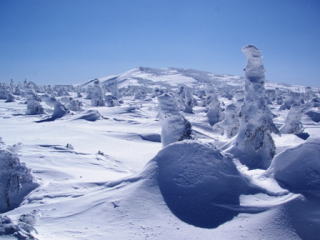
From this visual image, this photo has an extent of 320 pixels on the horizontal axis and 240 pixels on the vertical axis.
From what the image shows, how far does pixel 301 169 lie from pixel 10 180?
8.09 m

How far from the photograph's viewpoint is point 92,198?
328 inches

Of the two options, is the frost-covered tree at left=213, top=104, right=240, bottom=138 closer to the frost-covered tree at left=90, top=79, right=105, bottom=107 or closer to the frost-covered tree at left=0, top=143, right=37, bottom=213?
the frost-covered tree at left=0, top=143, right=37, bottom=213

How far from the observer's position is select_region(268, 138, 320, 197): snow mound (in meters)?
7.76

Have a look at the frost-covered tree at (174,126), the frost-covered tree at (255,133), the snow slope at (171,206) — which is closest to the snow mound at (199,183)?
the snow slope at (171,206)

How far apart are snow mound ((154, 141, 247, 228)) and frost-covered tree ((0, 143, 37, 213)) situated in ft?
14.9

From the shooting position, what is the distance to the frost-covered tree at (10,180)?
9719mm

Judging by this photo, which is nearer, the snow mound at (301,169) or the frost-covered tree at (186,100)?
the snow mound at (301,169)

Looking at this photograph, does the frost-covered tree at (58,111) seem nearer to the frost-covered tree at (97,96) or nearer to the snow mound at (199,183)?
the frost-covered tree at (97,96)

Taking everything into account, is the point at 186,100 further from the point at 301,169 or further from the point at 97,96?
the point at 301,169

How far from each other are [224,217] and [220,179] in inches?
42.8

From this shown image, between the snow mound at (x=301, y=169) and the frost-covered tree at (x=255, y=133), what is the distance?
20.3ft

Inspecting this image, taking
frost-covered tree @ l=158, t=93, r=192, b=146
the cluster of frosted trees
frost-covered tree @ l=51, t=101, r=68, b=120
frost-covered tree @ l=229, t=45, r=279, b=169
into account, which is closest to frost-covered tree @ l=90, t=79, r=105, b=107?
frost-covered tree @ l=51, t=101, r=68, b=120

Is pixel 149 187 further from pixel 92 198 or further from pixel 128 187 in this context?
pixel 92 198

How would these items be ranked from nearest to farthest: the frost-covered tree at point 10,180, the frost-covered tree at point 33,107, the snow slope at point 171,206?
the snow slope at point 171,206
the frost-covered tree at point 10,180
the frost-covered tree at point 33,107
